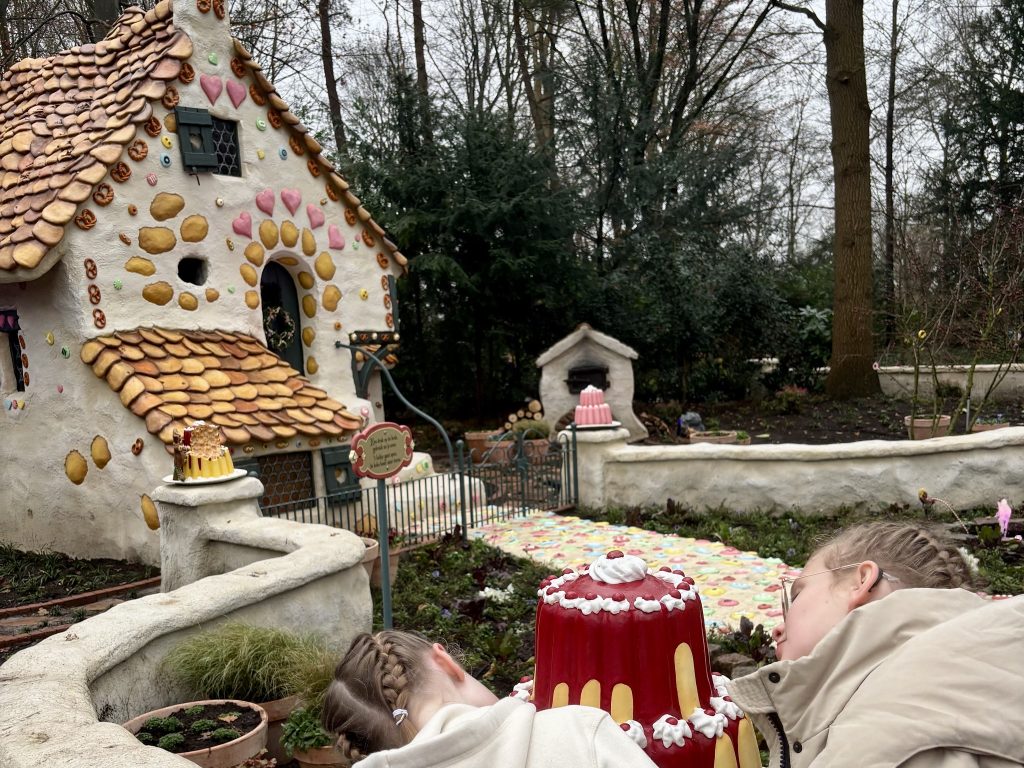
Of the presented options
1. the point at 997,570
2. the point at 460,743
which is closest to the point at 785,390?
the point at 997,570

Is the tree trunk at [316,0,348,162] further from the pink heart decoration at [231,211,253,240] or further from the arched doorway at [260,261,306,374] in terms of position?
the pink heart decoration at [231,211,253,240]

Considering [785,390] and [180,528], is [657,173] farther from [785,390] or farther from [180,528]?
[180,528]

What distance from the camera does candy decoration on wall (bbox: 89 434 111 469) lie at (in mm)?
7246

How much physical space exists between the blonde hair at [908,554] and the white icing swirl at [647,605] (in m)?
0.64

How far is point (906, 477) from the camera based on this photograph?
353 inches

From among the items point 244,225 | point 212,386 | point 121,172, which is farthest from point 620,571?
point 244,225

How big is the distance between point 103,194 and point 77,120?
1475 mm

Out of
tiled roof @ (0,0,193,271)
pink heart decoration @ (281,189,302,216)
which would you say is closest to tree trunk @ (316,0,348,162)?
tiled roof @ (0,0,193,271)

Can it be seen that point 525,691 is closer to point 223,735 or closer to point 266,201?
point 223,735

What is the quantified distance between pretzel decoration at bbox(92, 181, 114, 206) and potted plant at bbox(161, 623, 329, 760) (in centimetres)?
498

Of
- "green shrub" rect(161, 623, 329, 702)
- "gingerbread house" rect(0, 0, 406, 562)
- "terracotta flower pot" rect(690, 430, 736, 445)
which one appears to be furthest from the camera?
"terracotta flower pot" rect(690, 430, 736, 445)

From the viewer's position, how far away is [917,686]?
1476 millimetres

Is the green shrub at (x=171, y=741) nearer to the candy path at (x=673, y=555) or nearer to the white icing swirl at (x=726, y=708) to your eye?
the white icing swirl at (x=726, y=708)

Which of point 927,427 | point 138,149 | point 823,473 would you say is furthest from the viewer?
point 927,427
